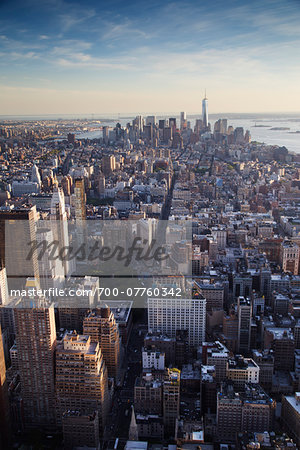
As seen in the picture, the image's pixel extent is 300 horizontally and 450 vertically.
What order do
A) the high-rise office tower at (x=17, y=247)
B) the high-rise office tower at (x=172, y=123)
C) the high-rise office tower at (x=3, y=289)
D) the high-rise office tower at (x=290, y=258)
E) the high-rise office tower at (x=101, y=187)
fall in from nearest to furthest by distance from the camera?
the high-rise office tower at (x=3, y=289), the high-rise office tower at (x=17, y=247), the high-rise office tower at (x=290, y=258), the high-rise office tower at (x=101, y=187), the high-rise office tower at (x=172, y=123)

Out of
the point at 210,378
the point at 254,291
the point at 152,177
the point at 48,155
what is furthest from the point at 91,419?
the point at 48,155

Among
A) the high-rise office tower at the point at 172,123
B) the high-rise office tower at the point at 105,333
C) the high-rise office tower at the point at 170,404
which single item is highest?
the high-rise office tower at the point at 172,123

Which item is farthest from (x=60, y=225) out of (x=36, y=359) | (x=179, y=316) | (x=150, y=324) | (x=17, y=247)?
(x=36, y=359)

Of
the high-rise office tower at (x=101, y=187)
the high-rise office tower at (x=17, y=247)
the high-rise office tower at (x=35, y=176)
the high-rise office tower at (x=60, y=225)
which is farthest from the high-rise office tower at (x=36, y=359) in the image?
the high-rise office tower at (x=101, y=187)

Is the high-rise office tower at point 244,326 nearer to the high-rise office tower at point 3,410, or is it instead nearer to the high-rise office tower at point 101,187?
the high-rise office tower at point 3,410

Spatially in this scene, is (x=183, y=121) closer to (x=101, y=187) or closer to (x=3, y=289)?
(x=101, y=187)

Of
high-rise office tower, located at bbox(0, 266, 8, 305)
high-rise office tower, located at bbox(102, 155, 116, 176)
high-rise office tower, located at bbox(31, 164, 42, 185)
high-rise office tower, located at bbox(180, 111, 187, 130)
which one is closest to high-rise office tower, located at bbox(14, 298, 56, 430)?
high-rise office tower, located at bbox(0, 266, 8, 305)

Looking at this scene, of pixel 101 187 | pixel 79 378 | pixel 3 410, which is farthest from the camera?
pixel 101 187

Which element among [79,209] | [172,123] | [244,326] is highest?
[172,123]
